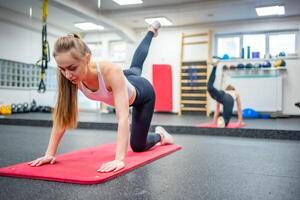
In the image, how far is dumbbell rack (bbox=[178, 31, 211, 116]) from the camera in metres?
7.18

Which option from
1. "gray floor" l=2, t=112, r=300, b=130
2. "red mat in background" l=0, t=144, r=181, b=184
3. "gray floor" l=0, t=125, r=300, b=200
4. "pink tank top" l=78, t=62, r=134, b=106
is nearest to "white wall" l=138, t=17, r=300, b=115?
"gray floor" l=2, t=112, r=300, b=130

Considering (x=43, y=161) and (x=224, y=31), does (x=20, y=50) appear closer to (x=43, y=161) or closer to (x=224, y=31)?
(x=224, y=31)

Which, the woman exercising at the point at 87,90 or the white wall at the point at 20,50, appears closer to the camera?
the woman exercising at the point at 87,90

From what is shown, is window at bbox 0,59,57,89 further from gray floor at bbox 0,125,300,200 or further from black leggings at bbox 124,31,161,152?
black leggings at bbox 124,31,161,152

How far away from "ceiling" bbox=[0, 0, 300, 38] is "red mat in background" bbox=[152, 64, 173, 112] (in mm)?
1143

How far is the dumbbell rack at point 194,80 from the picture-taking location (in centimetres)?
718

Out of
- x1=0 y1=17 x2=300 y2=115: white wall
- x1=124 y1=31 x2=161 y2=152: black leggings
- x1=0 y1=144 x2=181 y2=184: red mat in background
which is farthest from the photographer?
x1=0 y1=17 x2=300 y2=115: white wall

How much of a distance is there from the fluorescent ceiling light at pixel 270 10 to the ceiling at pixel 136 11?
10 centimetres

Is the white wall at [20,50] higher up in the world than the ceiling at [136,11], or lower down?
lower down

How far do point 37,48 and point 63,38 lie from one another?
6.22 metres

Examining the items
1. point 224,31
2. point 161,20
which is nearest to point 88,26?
point 161,20

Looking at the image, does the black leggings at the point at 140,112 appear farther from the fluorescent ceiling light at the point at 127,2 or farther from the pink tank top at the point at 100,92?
the fluorescent ceiling light at the point at 127,2

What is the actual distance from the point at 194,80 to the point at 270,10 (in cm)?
229

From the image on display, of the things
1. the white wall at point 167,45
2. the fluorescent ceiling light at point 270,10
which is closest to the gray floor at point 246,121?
the white wall at point 167,45
